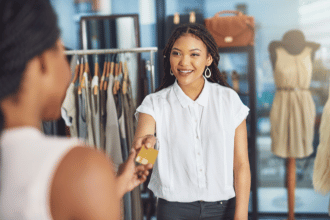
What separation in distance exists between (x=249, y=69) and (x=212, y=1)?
34.3 inches

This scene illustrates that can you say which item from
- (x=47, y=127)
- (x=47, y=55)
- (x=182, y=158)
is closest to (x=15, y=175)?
(x=47, y=55)

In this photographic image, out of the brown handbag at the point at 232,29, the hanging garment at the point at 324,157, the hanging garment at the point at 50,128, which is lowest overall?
the hanging garment at the point at 324,157

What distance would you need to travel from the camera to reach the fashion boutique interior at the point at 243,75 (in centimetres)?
224

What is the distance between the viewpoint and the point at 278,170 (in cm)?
315

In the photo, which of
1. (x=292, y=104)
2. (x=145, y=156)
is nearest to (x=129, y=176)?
(x=145, y=156)

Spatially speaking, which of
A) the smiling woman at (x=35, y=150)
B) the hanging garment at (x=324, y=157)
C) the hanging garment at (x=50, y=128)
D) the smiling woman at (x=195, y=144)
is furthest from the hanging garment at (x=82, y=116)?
the hanging garment at (x=324, y=157)

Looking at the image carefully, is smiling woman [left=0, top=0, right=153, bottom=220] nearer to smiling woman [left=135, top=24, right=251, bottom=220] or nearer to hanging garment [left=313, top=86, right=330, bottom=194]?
smiling woman [left=135, top=24, right=251, bottom=220]

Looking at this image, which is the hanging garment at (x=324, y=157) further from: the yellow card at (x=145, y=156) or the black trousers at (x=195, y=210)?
the yellow card at (x=145, y=156)

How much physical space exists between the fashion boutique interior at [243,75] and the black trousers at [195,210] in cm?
99

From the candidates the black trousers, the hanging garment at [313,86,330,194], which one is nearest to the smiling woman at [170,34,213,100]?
the black trousers

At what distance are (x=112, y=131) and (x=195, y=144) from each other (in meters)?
1.03

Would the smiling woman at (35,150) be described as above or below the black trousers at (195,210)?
above

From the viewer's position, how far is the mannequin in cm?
265

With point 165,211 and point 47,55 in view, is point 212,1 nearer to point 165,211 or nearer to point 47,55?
point 165,211
